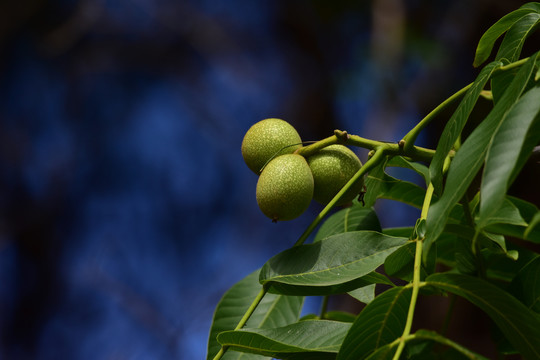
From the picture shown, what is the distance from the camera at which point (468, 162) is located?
20.4 inches

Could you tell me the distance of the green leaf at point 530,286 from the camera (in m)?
0.73

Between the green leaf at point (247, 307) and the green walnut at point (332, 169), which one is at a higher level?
the green walnut at point (332, 169)

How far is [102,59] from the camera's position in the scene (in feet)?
13.5

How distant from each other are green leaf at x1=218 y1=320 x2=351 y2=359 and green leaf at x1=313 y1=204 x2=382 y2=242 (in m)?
0.24

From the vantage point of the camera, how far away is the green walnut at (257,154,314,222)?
763mm

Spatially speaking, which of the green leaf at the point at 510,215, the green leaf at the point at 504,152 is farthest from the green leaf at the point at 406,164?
the green leaf at the point at 504,152

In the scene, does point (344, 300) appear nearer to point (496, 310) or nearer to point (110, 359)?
point (110, 359)

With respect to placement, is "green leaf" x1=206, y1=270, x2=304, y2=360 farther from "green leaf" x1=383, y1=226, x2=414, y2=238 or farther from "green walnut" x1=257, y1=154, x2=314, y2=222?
"green leaf" x1=383, y1=226, x2=414, y2=238

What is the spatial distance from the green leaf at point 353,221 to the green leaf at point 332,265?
20 cm

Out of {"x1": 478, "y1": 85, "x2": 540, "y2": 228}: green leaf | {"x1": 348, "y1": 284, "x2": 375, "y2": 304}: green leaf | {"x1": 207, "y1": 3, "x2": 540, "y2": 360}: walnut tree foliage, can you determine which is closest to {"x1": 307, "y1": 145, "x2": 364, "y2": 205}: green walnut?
{"x1": 207, "y1": 3, "x2": 540, "y2": 360}: walnut tree foliage

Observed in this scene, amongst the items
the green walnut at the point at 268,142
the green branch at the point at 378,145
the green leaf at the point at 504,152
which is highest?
the green walnut at the point at 268,142

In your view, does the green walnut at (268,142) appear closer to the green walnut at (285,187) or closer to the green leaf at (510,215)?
the green walnut at (285,187)

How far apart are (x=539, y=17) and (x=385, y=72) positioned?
2.79 metres

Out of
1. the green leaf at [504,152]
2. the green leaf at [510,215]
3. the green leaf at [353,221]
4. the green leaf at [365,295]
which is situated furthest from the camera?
the green leaf at [353,221]
